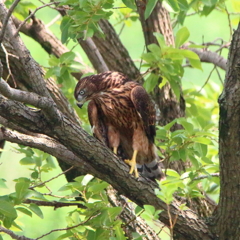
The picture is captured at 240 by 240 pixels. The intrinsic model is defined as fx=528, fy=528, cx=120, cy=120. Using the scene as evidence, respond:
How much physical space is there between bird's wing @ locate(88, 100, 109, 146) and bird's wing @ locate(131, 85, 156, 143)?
324mm

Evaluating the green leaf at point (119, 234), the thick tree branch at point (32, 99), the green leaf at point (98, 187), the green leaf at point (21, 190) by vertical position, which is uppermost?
the thick tree branch at point (32, 99)

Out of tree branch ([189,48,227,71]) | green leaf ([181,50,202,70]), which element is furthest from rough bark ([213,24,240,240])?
tree branch ([189,48,227,71])

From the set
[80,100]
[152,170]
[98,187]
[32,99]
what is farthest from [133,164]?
[32,99]

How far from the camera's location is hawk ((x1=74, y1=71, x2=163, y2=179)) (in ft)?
13.1

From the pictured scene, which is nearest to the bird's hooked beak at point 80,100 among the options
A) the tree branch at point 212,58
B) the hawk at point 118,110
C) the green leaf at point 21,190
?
the hawk at point 118,110

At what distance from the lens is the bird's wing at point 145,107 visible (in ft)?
12.9

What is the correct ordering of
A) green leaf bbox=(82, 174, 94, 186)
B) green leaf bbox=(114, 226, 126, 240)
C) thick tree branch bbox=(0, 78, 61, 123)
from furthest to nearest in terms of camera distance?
green leaf bbox=(82, 174, 94, 186) → green leaf bbox=(114, 226, 126, 240) → thick tree branch bbox=(0, 78, 61, 123)

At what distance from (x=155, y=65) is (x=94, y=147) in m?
1.07

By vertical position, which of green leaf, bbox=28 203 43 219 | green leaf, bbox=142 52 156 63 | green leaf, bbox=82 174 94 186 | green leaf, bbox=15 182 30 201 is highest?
green leaf, bbox=142 52 156 63

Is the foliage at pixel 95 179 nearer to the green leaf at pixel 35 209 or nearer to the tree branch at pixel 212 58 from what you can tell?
the green leaf at pixel 35 209

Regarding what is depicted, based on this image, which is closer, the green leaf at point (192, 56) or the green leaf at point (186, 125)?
the green leaf at point (186, 125)

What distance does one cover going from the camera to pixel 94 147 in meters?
3.01

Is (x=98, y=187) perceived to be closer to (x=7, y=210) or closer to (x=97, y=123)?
(x=7, y=210)

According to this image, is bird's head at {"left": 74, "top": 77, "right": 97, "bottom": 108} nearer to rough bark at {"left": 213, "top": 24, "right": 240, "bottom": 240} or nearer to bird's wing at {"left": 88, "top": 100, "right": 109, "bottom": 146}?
bird's wing at {"left": 88, "top": 100, "right": 109, "bottom": 146}
